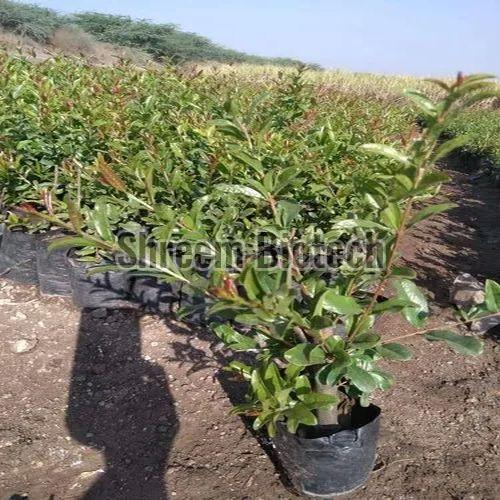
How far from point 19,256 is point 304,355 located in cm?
264

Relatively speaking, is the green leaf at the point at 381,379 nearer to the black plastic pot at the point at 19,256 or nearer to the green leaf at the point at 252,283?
the green leaf at the point at 252,283

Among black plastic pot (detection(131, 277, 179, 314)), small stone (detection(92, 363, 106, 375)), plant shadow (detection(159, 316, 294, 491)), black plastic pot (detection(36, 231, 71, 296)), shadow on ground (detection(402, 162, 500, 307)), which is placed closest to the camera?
plant shadow (detection(159, 316, 294, 491))

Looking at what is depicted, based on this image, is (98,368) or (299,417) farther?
(98,368)

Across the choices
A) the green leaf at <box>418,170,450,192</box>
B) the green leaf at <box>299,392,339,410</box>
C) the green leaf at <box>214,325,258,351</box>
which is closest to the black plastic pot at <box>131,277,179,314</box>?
the green leaf at <box>214,325,258,351</box>

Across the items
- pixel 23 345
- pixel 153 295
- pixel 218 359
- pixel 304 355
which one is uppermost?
pixel 304 355

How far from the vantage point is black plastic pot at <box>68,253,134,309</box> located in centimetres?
330

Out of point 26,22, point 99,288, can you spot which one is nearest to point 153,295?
point 99,288

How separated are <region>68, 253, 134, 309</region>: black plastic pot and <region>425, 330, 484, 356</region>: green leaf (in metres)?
2.12

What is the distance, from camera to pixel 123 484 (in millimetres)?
2148

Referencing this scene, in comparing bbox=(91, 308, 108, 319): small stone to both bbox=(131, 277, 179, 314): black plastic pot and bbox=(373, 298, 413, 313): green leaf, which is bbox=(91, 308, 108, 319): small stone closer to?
bbox=(131, 277, 179, 314): black plastic pot

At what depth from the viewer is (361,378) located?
1569 millimetres

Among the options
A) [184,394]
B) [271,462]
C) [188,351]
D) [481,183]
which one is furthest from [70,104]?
[481,183]

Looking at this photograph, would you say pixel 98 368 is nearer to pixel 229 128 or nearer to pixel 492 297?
pixel 229 128

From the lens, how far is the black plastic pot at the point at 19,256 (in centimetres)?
360
